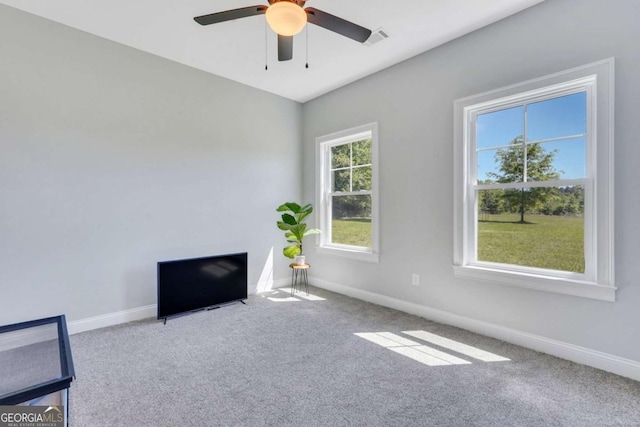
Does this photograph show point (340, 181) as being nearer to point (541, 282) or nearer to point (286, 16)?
point (541, 282)

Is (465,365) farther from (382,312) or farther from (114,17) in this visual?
(114,17)

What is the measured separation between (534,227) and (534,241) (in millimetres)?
125

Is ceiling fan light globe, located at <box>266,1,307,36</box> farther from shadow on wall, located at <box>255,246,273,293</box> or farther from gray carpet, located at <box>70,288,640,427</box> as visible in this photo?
shadow on wall, located at <box>255,246,273,293</box>

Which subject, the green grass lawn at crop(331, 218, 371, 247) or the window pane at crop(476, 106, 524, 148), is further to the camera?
the green grass lawn at crop(331, 218, 371, 247)

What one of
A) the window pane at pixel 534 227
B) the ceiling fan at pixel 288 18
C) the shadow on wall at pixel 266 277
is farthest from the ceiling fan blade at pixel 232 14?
the shadow on wall at pixel 266 277

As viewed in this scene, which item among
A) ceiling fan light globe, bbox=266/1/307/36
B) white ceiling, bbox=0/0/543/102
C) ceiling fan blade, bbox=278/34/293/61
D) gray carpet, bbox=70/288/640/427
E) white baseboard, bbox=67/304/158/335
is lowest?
gray carpet, bbox=70/288/640/427

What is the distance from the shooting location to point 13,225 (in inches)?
99.4

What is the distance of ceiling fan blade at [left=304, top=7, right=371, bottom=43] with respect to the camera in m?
1.89

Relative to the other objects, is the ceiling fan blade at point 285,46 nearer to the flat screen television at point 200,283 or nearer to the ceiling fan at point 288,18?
the ceiling fan at point 288,18

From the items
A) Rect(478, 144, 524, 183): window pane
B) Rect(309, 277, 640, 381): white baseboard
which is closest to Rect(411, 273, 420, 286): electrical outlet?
Rect(309, 277, 640, 381): white baseboard

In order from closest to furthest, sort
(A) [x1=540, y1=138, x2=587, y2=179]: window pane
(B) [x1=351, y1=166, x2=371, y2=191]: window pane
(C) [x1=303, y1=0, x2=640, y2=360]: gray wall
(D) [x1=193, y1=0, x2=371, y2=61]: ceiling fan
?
(D) [x1=193, y1=0, x2=371, y2=61]: ceiling fan < (C) [x1=303, y1=0, x2=640, y2=360]: gray wall < (A) [x1=540, y1=138, x2=587, y2=179]: window pane < (B) [x1=351, y1=166, x2=371, y2=191]: window pane

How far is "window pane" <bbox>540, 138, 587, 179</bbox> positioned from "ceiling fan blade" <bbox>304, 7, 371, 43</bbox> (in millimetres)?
1814

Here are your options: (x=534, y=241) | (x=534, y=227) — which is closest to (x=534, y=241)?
(x=534, y=241)

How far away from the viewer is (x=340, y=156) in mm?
4324
